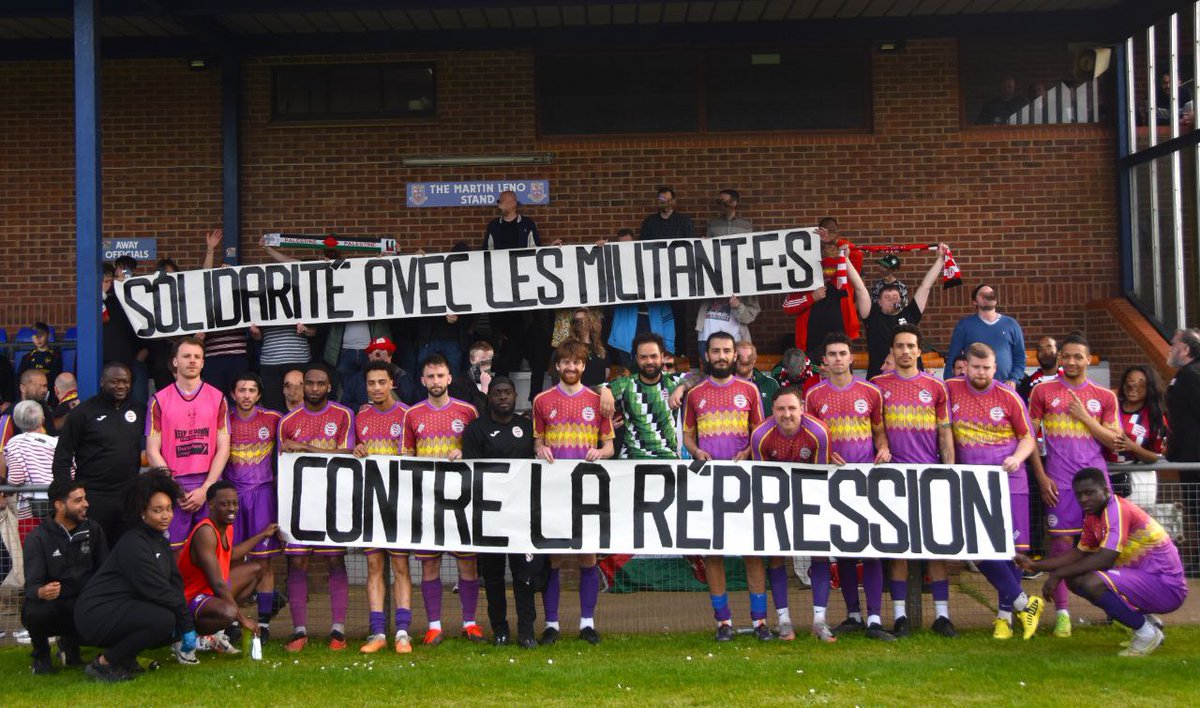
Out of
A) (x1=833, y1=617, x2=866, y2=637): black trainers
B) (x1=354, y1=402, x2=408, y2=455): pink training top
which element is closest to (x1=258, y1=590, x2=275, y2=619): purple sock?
(x1=354, y1=402, x2=408, y2=455): pink training top

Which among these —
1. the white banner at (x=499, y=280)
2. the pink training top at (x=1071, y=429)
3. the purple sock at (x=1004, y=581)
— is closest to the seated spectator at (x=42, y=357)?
the white banner at (x=499, y=280)

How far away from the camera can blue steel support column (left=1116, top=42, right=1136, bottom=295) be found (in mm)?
12414

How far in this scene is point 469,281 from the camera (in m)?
10.8

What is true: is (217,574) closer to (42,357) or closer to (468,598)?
(468,598)

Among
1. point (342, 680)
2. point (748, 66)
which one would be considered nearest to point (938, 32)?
point (748, 66)

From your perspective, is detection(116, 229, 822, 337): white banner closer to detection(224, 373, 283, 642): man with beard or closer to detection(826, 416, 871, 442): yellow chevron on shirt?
detection(224, 373, 283, 642): man with beard

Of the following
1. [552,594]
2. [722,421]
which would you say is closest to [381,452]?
[552,594]

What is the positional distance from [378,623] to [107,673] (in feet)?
5.53

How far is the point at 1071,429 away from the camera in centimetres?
793

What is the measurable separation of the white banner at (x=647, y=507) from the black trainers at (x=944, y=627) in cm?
45

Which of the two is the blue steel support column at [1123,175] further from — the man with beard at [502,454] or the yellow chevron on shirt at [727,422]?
the man with beard at [502,454]

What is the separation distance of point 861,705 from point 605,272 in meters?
5.44

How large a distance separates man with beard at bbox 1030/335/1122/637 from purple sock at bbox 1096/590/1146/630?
66 cm

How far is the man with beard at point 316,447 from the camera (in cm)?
800
